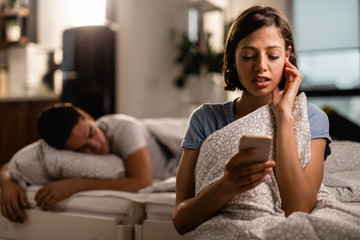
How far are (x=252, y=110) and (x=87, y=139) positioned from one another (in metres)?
0.86

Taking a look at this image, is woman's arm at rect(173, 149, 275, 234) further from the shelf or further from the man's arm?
the shelf

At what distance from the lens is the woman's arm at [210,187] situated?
2.68ft

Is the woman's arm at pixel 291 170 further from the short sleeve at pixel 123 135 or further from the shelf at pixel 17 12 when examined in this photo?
the shelf at pixel 17 12

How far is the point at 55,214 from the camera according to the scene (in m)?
1.52

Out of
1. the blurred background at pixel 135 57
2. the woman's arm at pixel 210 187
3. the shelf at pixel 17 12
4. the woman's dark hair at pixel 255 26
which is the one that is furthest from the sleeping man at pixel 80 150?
the shelf at pixel 17 12

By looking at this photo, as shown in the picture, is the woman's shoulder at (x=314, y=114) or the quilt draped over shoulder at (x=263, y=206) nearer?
the quilt draped over shoulder at (x=263, y=206)

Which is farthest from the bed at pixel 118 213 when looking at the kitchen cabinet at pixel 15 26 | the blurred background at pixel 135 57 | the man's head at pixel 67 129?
the kitchen cabinet at pixel 15 26

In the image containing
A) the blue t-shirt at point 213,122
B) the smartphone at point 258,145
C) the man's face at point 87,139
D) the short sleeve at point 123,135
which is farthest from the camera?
the short sleeve at point 123,135

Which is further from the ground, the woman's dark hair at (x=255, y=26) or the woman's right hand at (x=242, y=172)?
the woman's dark hair at (x=255, y=26)

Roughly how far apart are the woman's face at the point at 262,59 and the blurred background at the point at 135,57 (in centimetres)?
279

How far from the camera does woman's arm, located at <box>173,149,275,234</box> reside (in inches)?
32.2

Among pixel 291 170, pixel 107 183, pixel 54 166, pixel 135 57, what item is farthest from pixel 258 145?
pixel 135 57

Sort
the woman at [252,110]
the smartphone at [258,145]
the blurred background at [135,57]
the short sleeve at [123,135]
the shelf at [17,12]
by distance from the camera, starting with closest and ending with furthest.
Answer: the smartphone at [258,145] < the woman at [252,110] < the short sleeve at [123,135] < the blurred background at [135,57] < the shelf at [17,12]

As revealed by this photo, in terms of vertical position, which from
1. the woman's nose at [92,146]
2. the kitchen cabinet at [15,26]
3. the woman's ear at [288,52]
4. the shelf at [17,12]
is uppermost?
the shelf at [17,12]
